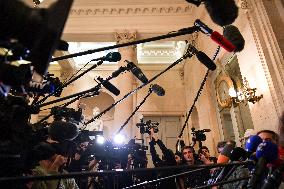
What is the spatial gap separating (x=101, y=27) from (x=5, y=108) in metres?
9.14

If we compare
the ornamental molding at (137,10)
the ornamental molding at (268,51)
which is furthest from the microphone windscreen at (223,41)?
the ornamental molding at (137,10)

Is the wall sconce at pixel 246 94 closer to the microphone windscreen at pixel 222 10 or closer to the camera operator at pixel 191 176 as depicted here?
the camera operator at pixel 191 176

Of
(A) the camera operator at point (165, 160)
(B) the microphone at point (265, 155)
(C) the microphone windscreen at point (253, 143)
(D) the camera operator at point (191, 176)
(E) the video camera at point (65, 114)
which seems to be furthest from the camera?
(D) the camera operator at point (191, 176)

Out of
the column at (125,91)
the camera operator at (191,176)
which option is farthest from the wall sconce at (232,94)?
the column at (125,91)

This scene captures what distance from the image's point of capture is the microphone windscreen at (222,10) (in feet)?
3.66

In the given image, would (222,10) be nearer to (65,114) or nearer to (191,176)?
(65,114)

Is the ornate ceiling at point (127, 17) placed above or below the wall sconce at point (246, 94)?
above

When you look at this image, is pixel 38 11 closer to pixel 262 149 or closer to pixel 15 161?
pixel 15 161

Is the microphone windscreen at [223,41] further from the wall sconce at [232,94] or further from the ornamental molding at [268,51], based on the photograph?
the wall sconce at [232,94]

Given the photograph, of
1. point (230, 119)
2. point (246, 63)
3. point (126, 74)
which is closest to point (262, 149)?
point (246, 63)

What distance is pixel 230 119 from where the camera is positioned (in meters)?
7.58

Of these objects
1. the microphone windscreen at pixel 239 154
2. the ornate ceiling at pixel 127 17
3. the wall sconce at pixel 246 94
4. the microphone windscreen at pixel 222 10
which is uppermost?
the ornate ceiling at pixel 127 17

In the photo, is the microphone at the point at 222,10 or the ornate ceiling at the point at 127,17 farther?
the ornate ceiling at the point at 127,17

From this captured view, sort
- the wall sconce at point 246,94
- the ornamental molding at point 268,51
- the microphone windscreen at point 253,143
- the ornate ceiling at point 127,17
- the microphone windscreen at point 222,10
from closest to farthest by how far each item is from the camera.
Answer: the microphone windscreen at point 222,10
the microphone windscreen at point 253,143
the ornamental molding at point 268,51
the wall sconce at point 246,94
the ornate ceiling at point 127,17
